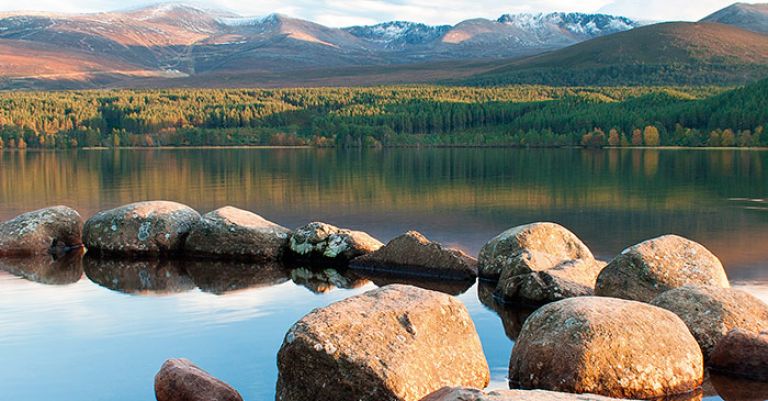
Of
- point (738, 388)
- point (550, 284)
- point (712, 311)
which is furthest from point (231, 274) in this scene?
point (738, 388)

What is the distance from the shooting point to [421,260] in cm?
2147

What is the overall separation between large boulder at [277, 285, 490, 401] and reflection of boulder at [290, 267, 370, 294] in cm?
756

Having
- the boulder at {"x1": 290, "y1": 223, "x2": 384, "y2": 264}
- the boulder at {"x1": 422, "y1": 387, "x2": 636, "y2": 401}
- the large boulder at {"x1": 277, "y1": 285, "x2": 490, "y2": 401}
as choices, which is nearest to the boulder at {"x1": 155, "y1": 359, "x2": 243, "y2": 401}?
the large boulder at {"x1": 277, "y1": 285, "x2": 490, "y2": 401}

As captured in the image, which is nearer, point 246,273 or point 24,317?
point 24,317

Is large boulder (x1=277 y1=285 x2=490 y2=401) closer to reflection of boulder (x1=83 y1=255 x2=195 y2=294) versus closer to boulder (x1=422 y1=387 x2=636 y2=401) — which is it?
boulder (x1=422 y1=387 x2=636 y2=401)

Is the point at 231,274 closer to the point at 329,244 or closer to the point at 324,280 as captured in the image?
the point at 324,280

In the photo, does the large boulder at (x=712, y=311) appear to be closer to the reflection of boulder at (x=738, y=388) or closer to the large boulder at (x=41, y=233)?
the reflection of boulder at (x=738, y=388)

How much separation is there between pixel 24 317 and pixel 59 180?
41.3m

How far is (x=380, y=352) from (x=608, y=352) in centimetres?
327

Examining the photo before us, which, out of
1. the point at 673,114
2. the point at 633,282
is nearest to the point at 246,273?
the point at 633,282

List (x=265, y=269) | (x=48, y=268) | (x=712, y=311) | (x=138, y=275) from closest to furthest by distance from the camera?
(x=712, y=311) < (x=138, y=275) < (x=265, y=269) < (x=48, y=268)

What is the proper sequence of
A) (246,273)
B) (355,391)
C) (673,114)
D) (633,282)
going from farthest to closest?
1. (673,114)
2. (246,273)
3. (633,282)
4. (355,391)

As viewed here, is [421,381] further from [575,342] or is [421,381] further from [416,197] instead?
[416,197]

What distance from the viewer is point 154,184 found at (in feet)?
173
